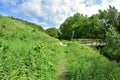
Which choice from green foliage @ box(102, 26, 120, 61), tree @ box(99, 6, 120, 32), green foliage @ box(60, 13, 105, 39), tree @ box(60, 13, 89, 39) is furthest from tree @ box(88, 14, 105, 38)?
green foliage @ box(102, 26, 120, 61)

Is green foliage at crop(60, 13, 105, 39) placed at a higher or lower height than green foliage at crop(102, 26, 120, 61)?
higher

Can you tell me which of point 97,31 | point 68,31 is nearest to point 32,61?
point 97,31

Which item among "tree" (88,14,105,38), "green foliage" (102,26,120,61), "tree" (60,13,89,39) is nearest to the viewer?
"green foliage" (102,26,120,61)

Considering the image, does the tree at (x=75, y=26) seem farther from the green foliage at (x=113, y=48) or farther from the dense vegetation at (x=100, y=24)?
the green foliage at (x=113, y=48)

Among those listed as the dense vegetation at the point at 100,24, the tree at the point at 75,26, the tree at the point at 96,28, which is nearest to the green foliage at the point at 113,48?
the tree at the point at 96,28

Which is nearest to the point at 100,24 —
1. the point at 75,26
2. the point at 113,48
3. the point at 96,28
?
the point at 96,28

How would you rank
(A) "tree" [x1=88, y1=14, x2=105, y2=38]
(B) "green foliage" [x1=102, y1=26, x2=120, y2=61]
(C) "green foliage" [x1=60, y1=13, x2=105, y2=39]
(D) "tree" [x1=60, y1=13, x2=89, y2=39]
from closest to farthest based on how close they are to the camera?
(B) "green foliage" [x1=102, y1=26, x2=120, y2=61] < (A) "tree" [x1=88, y1=14, x2=105, y2=38] < (C) "green foliage" [x1=60, y1=13, x2=105, y2=39] < (D) "tree" [x1=60, y1=13, x2=89, y2=39]

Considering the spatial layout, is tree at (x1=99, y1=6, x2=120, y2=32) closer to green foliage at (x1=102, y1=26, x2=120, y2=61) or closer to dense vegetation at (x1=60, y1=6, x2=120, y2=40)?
dense vegetation at (x1=60, y1=6, x2=120, y2=40)

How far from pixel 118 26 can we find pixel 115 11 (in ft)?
11.7

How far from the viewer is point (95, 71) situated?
12.1 m

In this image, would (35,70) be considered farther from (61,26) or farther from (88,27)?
(61,26)

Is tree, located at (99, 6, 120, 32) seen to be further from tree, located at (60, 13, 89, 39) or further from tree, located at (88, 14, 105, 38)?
tree, located at (60, 13, 89, 39)

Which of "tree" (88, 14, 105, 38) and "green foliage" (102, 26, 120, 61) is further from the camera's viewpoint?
"tree" (88, 14, 105, 38)

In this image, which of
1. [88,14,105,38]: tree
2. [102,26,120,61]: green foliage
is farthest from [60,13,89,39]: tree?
[102,26,120,61]: green foliage
